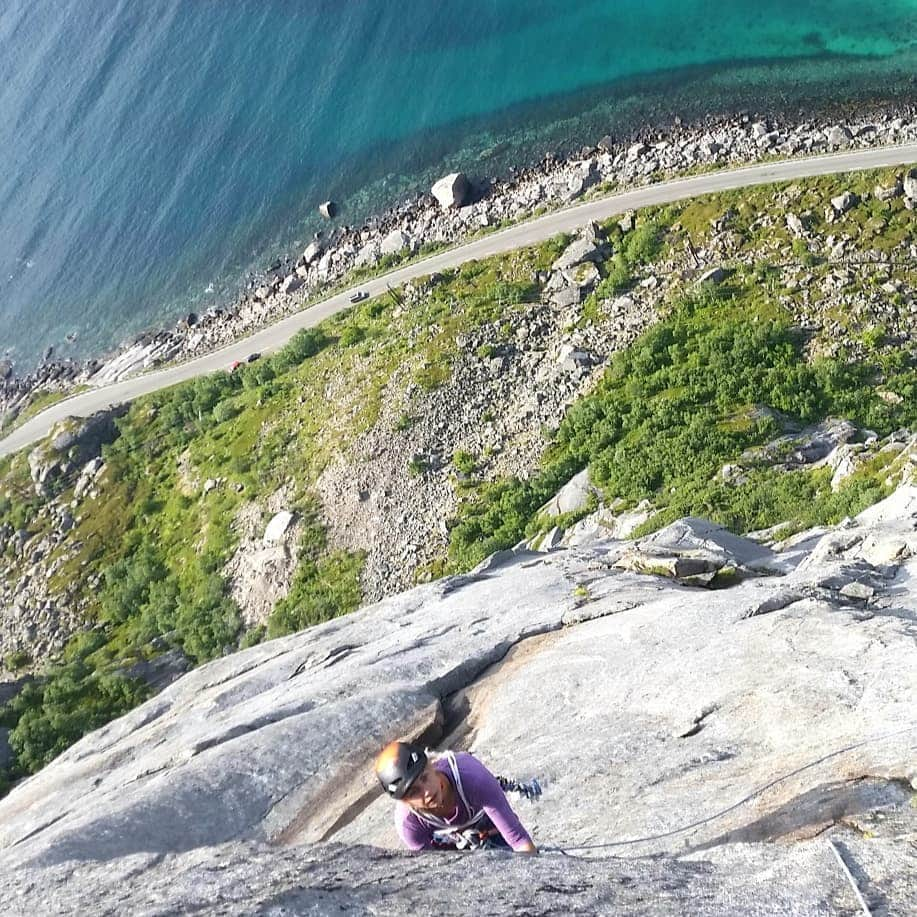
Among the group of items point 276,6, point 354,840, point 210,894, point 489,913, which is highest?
point 276,6

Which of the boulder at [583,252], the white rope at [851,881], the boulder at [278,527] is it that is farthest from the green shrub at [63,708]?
the white rope at [851,881]

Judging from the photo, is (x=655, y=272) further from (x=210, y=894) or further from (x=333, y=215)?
(x=210, y=894)

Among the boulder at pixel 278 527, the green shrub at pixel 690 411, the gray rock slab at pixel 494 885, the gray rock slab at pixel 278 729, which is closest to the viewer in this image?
the gray rock slab at pixel 494 885

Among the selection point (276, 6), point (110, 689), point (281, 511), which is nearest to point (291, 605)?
point (281, 511)

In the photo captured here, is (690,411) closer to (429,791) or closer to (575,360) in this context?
(575,360)

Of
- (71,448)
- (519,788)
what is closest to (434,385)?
(71,448)

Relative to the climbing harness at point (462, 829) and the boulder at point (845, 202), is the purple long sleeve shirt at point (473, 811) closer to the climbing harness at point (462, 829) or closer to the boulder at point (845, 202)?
the climbing harness at point (462, 829)
